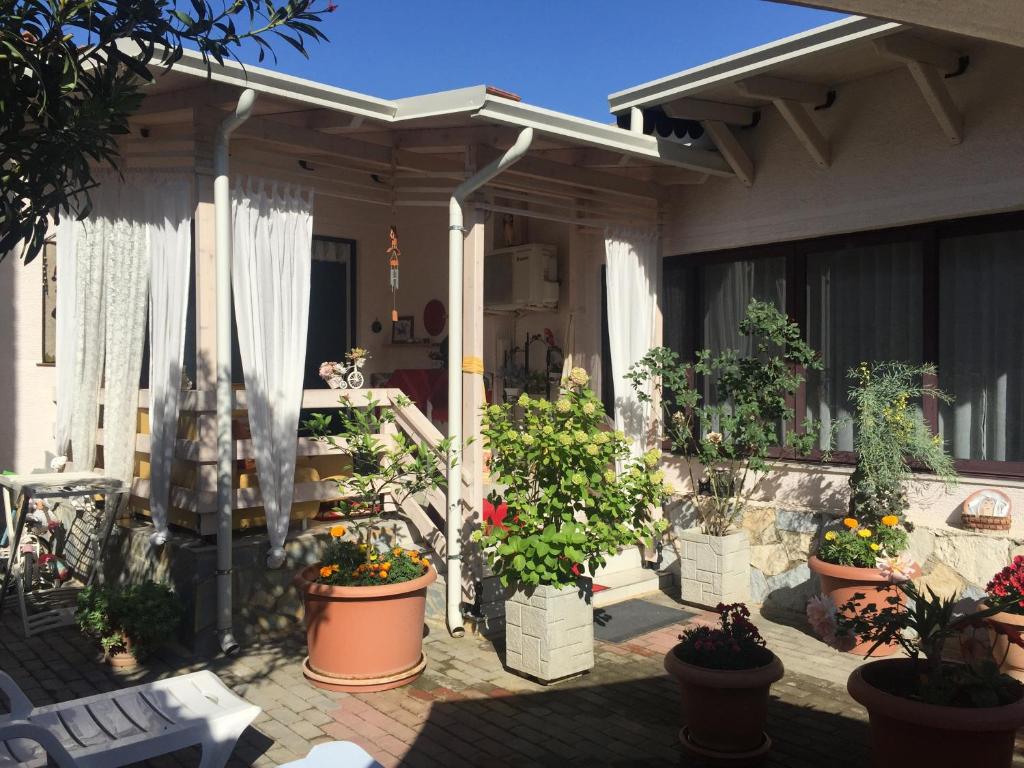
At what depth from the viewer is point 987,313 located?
5930 mm

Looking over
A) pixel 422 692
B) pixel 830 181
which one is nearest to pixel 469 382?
pixel 422 692

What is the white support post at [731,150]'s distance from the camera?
6801 mm

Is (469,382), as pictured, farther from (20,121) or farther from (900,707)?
(20,121)

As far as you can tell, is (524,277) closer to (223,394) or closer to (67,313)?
(223,394)

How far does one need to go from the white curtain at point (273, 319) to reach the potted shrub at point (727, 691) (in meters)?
2.74

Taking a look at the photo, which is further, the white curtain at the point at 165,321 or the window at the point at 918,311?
the window at the point at 918,311

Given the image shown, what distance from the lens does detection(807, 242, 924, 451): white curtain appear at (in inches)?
248

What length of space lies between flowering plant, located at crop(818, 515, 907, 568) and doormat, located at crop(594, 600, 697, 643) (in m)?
1.15

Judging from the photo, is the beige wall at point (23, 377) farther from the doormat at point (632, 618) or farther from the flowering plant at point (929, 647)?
the flowering plant at point (929, 647)

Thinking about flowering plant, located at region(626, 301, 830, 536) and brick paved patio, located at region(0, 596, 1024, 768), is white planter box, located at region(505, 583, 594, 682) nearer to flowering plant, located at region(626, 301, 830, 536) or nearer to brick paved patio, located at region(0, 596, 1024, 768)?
brick paved patio, located at region(0, 596, 1024, 768)

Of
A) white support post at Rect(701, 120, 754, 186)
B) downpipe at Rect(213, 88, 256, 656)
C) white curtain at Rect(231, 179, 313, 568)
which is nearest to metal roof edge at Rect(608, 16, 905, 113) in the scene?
white support post at Rect(701, 120, 754, 186)

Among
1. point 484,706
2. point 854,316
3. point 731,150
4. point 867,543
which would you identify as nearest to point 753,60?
point 731,150

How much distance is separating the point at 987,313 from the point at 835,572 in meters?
2.02

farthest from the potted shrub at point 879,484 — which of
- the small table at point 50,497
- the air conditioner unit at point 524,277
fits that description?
the small table at point 50,497
